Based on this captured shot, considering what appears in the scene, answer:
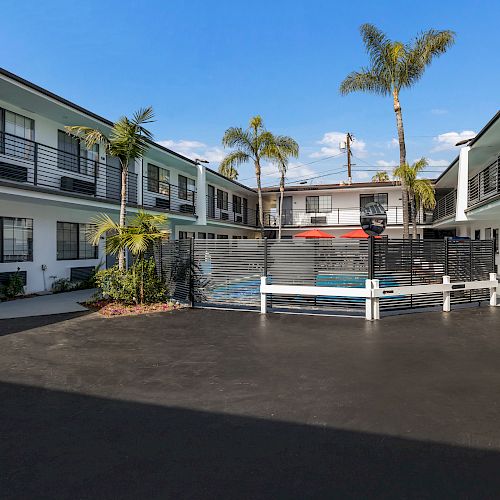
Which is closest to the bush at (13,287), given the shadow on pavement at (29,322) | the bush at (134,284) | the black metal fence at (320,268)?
the bush at (134,284)

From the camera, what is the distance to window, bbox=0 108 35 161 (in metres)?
12.5

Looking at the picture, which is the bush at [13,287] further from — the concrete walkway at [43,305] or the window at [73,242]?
the window at [73,242]

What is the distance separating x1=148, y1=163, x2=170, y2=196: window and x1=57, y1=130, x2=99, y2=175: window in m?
3.48

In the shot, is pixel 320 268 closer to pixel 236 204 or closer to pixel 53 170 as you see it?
pixel 53 170

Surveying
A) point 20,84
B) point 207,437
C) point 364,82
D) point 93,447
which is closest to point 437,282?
point 207,437

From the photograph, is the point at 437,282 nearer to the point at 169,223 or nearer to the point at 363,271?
the point at 363,271

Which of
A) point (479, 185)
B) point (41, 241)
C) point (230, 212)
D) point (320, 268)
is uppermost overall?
point (479, 185)

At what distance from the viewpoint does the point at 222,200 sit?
91.5 feet

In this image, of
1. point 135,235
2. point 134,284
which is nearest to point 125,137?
point 135,235

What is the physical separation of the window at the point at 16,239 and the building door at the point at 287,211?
19739mm

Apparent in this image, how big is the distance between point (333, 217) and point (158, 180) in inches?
576

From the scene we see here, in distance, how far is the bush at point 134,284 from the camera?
37.5ft

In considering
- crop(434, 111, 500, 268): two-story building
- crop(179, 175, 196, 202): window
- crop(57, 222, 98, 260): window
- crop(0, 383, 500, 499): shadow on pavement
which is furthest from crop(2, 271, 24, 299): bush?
crop(434, 111, 500, 268): two-story building

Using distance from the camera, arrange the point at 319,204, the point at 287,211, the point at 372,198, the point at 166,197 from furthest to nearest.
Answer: the point at 287,211
the point at 319,204
the point at 372,198
the point at 166,197
